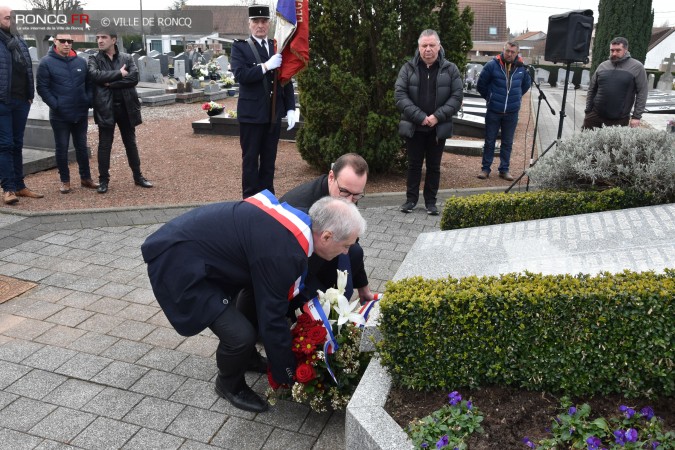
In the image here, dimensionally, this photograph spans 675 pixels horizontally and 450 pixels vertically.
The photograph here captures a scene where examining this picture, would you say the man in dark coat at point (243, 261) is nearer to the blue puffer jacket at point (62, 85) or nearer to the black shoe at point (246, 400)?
the black shoe at point (246, 400)

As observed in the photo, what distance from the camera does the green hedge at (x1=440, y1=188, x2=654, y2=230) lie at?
5.08 meters

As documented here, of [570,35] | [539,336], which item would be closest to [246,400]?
[539,336]

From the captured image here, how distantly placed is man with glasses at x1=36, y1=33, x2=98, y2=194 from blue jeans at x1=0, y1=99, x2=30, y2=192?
306mm

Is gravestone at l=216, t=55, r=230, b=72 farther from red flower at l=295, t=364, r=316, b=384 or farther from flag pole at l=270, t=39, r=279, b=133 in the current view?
red flower at l=295, t=364, r=316, b=384

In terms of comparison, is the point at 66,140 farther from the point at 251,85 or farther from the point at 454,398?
the point at 454,398

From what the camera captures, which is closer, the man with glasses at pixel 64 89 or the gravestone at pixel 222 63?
the man with glasses at pixel 64 89

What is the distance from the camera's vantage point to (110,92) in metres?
7.41

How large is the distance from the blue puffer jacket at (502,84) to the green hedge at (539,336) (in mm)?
5946

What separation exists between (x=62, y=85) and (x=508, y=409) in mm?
6484

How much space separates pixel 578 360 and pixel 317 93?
5947 mm

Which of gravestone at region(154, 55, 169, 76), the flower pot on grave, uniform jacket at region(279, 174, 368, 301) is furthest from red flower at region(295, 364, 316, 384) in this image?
gravestone at region(154, 55, 169, 76)

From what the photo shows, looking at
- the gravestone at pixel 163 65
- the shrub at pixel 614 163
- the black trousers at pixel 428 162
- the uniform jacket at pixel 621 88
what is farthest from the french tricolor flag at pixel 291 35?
the gravestone at pixel 163 65

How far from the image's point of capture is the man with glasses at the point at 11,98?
675cm

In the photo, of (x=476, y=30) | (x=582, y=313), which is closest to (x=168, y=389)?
(x=582, y=313)
